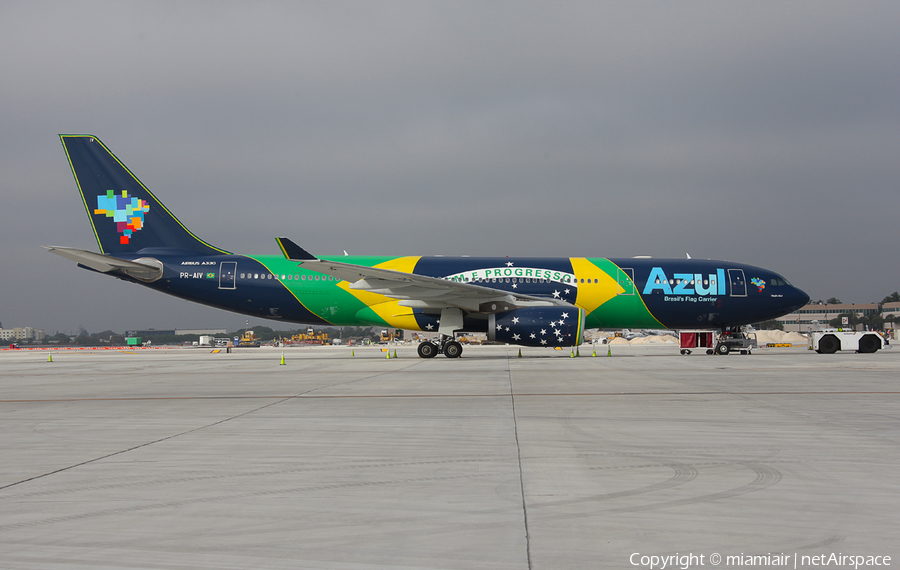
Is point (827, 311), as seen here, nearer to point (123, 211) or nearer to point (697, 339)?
point (697, 339)

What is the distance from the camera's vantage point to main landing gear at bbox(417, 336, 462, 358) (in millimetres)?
22328

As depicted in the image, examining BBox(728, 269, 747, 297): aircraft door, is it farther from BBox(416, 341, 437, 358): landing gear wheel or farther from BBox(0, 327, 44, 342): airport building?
BBox(0, 327, 44, 342): airport building

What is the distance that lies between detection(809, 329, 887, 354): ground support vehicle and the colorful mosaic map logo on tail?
27900 millimetres

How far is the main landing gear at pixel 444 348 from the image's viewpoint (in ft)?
73.3

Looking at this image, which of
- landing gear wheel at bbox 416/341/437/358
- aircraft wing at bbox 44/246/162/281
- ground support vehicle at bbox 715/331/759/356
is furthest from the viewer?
ground support vehicle at bbox 715/331/759/356

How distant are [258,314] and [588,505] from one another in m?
21.5

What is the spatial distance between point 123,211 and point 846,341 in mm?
29421

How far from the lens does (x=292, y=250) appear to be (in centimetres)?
1958

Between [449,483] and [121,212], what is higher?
[121,212]

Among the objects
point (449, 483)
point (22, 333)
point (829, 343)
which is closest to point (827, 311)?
point (829, 343)

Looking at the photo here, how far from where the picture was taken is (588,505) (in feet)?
12.7

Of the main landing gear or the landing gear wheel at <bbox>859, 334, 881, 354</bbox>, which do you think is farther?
the landing gear wheel at <bbox>859, 334, 881, 354</bbox>

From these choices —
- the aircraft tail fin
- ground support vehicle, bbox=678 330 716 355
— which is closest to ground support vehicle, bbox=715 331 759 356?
ground support vehicle, bbox=678 330 716 355
